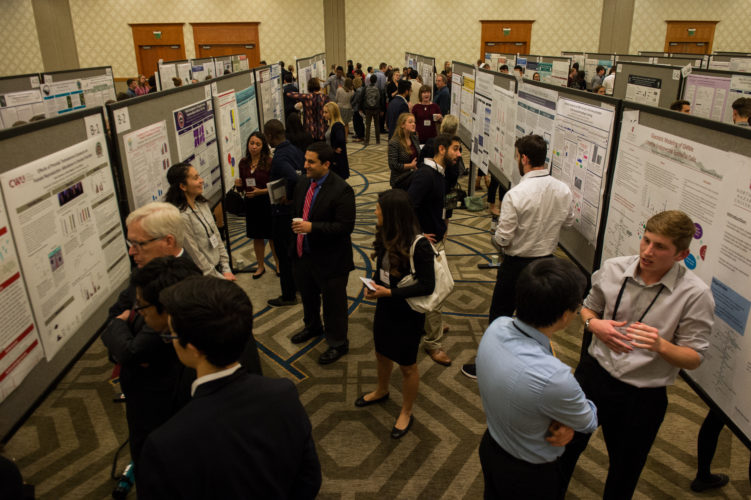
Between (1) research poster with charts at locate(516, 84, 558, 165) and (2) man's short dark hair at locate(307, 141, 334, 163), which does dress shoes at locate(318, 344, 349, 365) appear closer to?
(2) man's short dark hair at locate(307, 141, 334, 163)

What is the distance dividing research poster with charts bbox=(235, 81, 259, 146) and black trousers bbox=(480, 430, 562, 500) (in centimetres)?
396

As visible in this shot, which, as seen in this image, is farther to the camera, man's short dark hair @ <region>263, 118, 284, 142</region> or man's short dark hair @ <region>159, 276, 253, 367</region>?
man's short dark hair @ <region>263, 118, 284, 142</region>

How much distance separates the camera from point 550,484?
1.71 m

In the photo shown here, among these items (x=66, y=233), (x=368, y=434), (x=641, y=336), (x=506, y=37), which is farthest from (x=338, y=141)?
(x=506, y=37)

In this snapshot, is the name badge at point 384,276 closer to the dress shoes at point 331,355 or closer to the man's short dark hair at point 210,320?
the dress shoes at point 331,355

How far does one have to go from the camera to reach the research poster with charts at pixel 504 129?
4.56 m

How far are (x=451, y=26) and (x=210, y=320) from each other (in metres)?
17.5

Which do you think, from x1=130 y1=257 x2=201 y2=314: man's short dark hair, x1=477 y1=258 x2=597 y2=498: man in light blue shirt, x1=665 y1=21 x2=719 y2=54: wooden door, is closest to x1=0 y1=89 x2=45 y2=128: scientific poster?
x1=130 y1=257 x2=201 y2=314: man's short dark hair

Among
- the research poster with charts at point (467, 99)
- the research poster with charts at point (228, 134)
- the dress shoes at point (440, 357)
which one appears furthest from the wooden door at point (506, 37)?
the dress shoes at point (440, 357)

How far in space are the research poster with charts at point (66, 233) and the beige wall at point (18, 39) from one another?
15971 mm

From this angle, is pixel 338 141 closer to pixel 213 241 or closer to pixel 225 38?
pixel 213 241

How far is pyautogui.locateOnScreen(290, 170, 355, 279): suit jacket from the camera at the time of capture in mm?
3387

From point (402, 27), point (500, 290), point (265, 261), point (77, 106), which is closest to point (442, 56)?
point (402, 27)

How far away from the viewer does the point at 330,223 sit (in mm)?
3398
